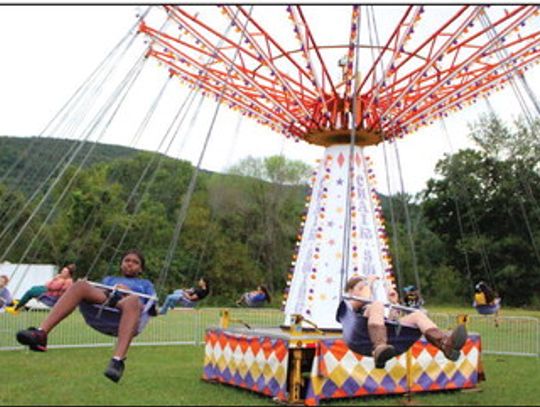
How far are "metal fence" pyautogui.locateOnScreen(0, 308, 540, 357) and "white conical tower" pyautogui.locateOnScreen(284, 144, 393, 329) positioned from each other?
2.63 meters

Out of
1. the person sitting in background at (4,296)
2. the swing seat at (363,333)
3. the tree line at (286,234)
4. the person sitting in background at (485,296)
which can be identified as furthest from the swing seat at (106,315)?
the tree line at (286,234)

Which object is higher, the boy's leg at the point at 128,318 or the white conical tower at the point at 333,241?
the white conical tower at the point at 333,241

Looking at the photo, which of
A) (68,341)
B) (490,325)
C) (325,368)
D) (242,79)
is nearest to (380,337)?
(325,368)

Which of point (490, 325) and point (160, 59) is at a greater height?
point (160, 59)

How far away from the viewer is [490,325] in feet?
57.7

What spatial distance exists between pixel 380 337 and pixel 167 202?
35.7 m

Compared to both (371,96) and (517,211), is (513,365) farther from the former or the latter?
(517,211)

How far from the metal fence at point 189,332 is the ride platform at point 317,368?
4038 mm

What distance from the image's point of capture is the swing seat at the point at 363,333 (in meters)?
5.95

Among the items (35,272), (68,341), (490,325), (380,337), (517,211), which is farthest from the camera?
(517,211)

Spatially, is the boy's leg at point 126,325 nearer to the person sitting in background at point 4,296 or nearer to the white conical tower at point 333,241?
the white conical tower at point 333,241

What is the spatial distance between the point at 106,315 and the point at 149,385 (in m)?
1.72

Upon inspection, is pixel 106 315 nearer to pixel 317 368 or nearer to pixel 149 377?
pixel 317 368

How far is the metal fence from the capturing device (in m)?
12.1
